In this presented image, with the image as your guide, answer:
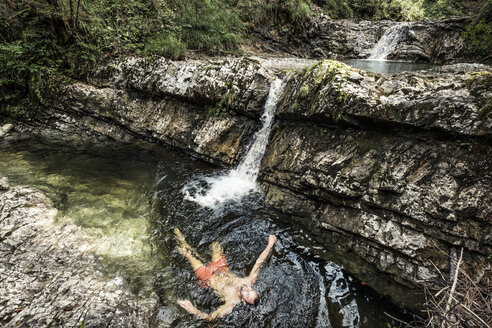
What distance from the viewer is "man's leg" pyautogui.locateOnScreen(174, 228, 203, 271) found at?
13.6ft

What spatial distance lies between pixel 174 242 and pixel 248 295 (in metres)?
1.95

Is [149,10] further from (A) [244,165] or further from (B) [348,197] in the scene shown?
(B) [348,197]

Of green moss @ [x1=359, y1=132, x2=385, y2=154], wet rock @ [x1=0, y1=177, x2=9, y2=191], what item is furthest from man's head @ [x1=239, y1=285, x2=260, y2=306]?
wet rock @ [x1=0, y1=177, x2=9, y2=191]

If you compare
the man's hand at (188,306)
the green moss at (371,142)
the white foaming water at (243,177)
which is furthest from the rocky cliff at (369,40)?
the man's hand at (188,306)

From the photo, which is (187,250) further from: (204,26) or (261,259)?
(204,26)

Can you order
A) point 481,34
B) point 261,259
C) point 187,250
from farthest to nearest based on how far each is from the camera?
point 481,34 < point 187,250 < point 261,259

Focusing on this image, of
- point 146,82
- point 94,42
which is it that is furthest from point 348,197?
point 94,42

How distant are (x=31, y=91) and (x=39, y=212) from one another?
7048 millimetres

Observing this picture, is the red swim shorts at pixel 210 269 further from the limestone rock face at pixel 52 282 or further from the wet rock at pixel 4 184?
the wet rock at pixel 4 184

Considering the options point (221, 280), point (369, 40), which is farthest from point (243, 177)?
point (369, 40)

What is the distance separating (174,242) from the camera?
4.57 metres

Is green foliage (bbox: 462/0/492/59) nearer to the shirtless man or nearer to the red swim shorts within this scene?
the shirtless man

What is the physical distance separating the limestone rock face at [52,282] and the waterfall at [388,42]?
15320mm

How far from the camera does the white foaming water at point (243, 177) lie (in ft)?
20.0
